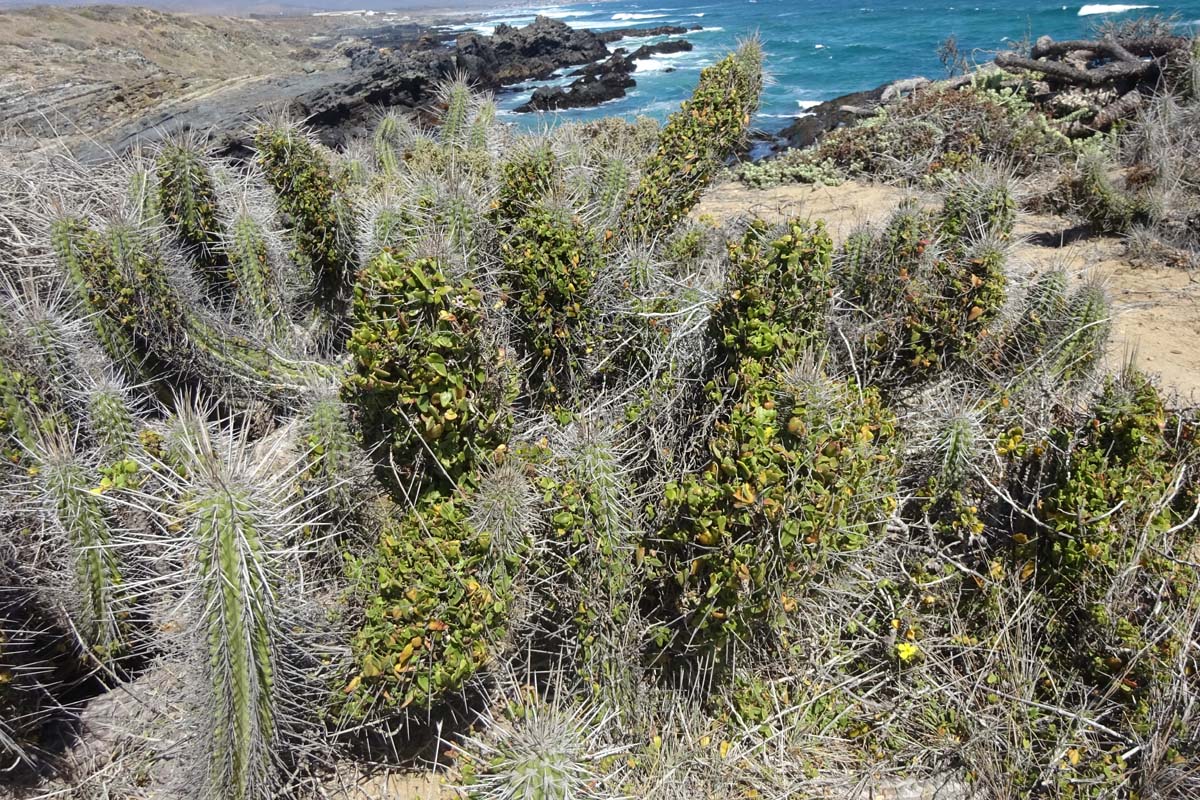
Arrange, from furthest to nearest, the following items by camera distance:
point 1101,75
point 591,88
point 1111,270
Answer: point 591,88, point 1101,75, point 1111,270

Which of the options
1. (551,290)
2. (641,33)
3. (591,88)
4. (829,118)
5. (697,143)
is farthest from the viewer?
(641,33)

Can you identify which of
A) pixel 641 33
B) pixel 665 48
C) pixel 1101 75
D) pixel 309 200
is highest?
pixel 641 33

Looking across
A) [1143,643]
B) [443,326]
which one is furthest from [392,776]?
[1143,643]

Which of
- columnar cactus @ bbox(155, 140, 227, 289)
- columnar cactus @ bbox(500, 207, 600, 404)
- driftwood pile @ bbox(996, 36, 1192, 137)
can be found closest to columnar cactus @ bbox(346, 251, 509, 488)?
columnar cactus @ bbox(500, 207, 600, 404)

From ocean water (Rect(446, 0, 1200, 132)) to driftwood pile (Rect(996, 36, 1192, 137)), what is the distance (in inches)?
76.2

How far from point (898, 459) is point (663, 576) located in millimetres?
1380

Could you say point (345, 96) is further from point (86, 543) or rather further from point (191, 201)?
point (86, 543)

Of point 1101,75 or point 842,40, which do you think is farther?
point 842,40

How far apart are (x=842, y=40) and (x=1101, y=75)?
89.1 feet

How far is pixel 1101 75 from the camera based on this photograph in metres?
10.0

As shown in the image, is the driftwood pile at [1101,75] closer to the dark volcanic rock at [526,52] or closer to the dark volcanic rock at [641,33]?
the dark volcanic rock at [526,52]

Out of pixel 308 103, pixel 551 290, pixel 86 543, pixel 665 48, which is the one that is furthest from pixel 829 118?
pixel 665 48

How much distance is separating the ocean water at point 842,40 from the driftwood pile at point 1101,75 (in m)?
1.93

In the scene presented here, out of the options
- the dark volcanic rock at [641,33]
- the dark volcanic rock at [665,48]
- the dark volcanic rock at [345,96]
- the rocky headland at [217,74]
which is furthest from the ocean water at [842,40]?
the rocky headland at [217,74]
